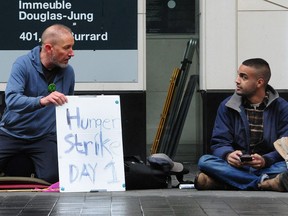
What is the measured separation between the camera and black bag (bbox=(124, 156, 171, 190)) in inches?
272

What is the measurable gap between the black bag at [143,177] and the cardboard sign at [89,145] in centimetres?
21

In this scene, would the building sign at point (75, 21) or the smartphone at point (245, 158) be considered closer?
the smartphone at point (245, 158)

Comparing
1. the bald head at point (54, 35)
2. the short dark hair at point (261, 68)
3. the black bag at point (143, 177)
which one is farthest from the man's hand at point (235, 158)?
the bald head at point (54, 35)

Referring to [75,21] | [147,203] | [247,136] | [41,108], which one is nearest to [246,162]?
[247,136]

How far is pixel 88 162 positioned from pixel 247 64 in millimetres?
1714

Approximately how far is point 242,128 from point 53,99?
1696 mm

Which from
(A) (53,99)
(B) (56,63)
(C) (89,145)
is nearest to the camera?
(A) (53,99)

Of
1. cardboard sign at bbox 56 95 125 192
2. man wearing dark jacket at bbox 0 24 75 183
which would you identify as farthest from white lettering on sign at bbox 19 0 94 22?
cardboard sign at bbox 56 95 125 192

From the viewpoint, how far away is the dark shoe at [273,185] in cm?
661

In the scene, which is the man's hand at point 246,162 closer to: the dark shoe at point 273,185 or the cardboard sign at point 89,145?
the dark shoe at point 273,185

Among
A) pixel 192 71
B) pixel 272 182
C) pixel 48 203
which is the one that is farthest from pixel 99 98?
pixel 192 71

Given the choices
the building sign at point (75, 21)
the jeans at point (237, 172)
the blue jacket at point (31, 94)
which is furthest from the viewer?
the building sign at point (75, 21)

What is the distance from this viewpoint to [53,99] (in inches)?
257

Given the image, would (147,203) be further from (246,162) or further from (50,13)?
(50,13)
